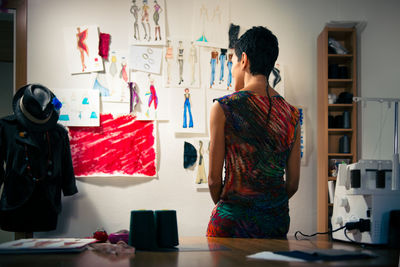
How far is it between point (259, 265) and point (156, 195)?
2820 millimetres

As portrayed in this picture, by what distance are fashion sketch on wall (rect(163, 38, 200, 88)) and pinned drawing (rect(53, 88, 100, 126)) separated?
0.64 metres

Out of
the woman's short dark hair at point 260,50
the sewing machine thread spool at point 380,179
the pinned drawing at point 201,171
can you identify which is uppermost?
the woman's short dark hair at point 260,50

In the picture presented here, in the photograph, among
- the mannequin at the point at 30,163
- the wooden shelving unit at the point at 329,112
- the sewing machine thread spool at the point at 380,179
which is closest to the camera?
the sewing machine thread spool at the point at 380,179

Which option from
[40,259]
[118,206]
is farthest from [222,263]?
[118,206]

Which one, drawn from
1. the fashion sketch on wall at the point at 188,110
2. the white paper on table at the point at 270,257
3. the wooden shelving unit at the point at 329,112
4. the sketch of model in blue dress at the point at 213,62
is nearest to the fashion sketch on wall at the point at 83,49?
the fashion sketch on wall at the point at 188,110

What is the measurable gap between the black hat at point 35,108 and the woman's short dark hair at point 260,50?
6.57 ft

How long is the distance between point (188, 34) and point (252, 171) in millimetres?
2482

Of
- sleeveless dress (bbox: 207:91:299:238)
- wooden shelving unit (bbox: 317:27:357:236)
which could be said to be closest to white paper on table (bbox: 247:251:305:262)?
sleeveless dress (bbox: 207:91:299:238)

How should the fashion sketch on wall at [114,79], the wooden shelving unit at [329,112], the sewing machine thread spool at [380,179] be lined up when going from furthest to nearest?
the fashion sketch on wall at [114,79], the wooden shelving unit at [329,112], the sewing machine thread spool at [380,179]

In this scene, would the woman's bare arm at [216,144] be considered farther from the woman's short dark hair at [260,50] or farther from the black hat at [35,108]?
the black hat at [35,108]

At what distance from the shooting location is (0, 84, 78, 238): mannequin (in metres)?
3.17

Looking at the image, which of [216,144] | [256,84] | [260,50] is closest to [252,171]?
[216,144]

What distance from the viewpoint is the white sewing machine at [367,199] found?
1.73 m

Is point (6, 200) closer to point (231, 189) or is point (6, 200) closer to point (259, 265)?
point (231, 189)
